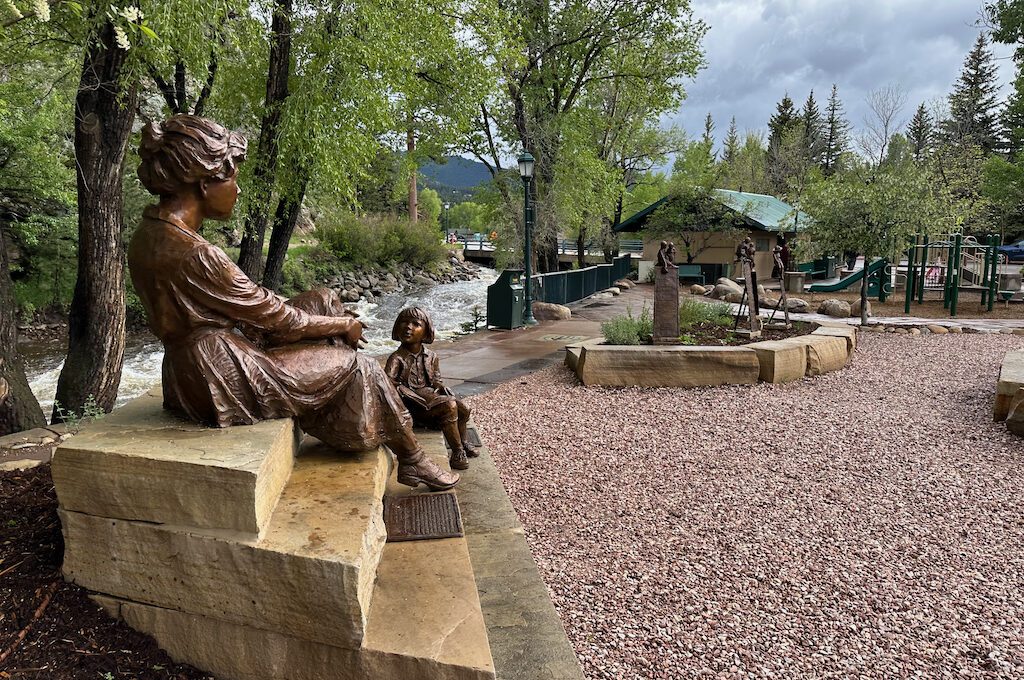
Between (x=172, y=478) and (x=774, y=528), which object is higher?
(x=172, y=478)

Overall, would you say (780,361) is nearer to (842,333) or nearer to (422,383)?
(842,333)

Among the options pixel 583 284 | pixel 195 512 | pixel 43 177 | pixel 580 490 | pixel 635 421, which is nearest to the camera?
pixel 195 512

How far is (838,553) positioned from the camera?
3605mm

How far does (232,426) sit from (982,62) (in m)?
62.6

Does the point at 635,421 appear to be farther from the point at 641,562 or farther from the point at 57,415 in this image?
the point at 57,415

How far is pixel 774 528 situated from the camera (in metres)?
3.93

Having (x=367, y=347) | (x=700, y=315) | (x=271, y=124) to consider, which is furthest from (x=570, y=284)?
(x=271, y=124)

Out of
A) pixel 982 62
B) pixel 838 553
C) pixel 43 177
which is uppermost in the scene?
pixel 982 62

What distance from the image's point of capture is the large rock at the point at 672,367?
7652mm

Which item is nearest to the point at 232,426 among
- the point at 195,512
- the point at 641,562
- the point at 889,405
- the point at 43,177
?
the point at 195,512

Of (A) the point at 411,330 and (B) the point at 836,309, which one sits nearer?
(A) the point at 411,330

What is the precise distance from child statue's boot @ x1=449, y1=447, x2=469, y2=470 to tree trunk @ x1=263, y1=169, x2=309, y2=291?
5985 mm

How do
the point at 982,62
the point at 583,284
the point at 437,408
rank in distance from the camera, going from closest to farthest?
the point at 437,408
the point at 583,284
the point at 982,62

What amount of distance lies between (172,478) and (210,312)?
0.67 meters
